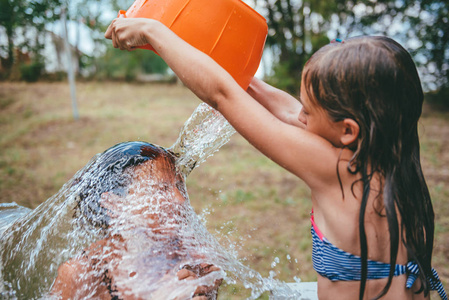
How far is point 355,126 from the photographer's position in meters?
1.22

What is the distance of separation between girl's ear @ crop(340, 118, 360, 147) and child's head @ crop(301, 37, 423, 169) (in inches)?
0.6

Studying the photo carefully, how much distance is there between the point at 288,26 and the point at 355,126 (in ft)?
40.8

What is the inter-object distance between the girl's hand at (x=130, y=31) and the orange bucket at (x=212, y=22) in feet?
0.31

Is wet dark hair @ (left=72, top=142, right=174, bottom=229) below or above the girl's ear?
below

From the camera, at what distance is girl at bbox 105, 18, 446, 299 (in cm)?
120

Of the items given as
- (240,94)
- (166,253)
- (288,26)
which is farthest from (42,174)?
(288,26)

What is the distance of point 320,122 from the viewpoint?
1.31 m

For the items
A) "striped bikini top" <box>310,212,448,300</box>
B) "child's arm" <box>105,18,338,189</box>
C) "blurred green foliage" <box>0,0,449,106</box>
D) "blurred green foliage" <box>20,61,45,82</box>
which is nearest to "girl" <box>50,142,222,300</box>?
"striped bikini top" <box>310,212,448,300</box>

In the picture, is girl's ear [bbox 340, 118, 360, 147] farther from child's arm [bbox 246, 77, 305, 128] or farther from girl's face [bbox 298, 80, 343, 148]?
child's arm [bbox 246, 77, 305, 128]

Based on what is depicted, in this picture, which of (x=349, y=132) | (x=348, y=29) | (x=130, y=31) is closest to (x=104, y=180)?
(x=130, y=31)

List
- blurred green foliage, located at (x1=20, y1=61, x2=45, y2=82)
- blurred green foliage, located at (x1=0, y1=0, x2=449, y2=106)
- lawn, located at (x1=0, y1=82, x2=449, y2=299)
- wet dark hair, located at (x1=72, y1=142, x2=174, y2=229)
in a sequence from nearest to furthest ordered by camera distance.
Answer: wet dark hair, located at (x1=72, y1=142, x2=174, y2=229)
lawn, located at (x1=0, y1=82, x2=449, y2=299)
blurred green foliage, located at (x1=0, y1=0, x2=449, y2=106)
blurred green foliage, located at (x1=20, y1=61, x2=45, y2=82)

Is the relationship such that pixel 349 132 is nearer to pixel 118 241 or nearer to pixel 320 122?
pixel 320 122

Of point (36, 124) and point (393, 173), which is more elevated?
point (393, 173)

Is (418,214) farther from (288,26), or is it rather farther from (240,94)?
(288,26)
